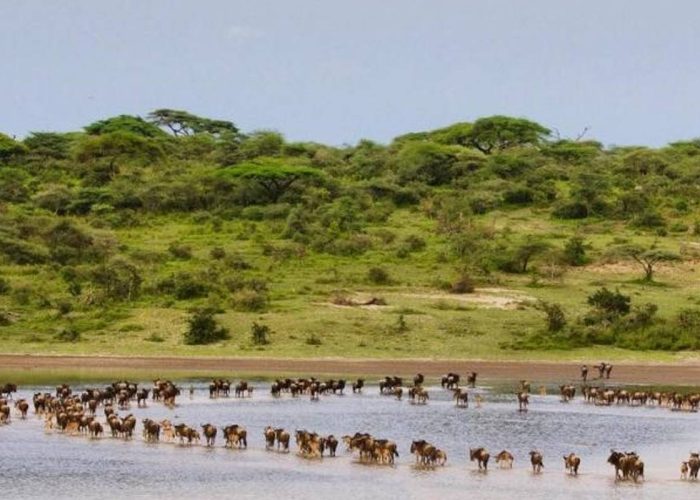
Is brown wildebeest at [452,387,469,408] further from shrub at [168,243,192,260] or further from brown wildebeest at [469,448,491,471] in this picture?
shrub at [168,243,192,260]

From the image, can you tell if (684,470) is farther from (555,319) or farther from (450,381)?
(555,319)

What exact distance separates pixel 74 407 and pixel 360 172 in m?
65.2

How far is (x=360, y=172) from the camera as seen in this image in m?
101

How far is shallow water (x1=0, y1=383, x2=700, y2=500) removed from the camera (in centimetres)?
2708

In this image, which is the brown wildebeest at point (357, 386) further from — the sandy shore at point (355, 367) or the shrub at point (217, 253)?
the shrub at point (217, 253)

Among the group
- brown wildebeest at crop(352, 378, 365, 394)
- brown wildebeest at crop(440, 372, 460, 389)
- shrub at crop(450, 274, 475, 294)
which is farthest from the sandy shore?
shrub at crop(450, 274, 475, 294)

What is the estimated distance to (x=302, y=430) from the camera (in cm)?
3384

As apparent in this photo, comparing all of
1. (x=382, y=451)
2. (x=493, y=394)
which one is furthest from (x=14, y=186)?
(x=382, y=451)

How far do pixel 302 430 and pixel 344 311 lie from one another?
25.4 meters

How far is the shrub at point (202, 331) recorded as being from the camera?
5509 cm

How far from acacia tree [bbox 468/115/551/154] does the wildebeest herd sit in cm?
5815

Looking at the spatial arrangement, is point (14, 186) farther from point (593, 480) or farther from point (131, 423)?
point (593, 480)

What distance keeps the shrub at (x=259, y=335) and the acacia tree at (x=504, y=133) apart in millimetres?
55919

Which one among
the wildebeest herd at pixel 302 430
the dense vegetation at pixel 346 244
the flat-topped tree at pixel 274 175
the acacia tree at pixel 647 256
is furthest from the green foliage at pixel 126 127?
the wildebeest herd at pixel 302 430
